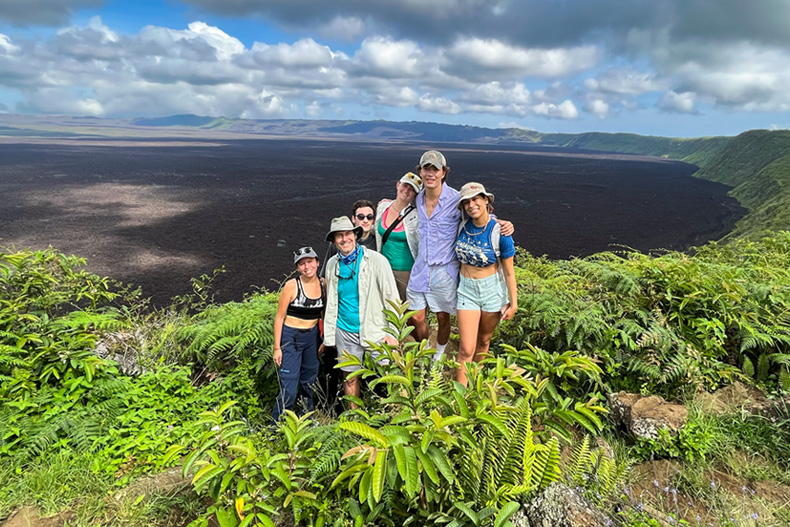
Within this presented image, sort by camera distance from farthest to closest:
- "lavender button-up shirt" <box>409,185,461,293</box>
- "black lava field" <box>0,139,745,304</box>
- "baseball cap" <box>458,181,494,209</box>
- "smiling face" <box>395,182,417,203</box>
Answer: "black lava field" <box>0,139,745,304</box> → "smiling face" <box>395,182,417,203</box> → "lavender button-up shirt" <box>409,185,461,293</box> → "baseball cap" <box>458,181,494,209</box>

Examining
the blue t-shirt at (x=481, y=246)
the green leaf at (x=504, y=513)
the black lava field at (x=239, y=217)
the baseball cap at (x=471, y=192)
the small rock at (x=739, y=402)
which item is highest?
the baseball cap at (x=471, y=192)

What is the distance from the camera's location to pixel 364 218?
3850 mm

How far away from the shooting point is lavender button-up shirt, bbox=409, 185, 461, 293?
354 centimetres

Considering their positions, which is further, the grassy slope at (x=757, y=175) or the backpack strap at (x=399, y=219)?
the grassy slope at (x=757, y=175)

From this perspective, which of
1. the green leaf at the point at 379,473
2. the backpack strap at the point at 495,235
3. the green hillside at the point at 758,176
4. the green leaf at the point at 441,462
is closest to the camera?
the green leaf at the point at 379,473

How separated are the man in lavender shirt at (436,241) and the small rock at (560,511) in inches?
71.1

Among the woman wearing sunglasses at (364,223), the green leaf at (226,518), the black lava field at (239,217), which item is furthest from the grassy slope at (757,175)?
the green leaf at (226,518)

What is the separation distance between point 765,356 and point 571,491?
2.56 m

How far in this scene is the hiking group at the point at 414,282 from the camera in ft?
11.1

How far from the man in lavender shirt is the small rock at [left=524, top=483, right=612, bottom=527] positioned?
1805 millimetres

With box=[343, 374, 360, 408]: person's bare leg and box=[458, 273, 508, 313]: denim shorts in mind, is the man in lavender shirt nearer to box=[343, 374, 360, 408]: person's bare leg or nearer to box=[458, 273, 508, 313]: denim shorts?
box=[458, 273, 508, 313]: denim shorts

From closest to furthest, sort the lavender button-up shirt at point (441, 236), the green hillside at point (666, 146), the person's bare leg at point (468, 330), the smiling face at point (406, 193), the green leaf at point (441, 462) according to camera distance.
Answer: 1. the green leaf at point (441, 462)
2. the person's bare leg at point (468, 330)
3. the lavender button-up shirt at point (441, 236)
4. the smiling face at point (406, 193)
5. the green hillside at point (666, 146)

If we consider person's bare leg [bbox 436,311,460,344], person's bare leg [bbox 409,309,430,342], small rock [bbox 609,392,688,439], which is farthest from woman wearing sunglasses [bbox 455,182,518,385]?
small rock [bbox 609,392,688,439]

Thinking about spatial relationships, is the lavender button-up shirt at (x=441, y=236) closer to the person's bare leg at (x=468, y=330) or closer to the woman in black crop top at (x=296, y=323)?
the person's bare leg at (x=468, y=330)
